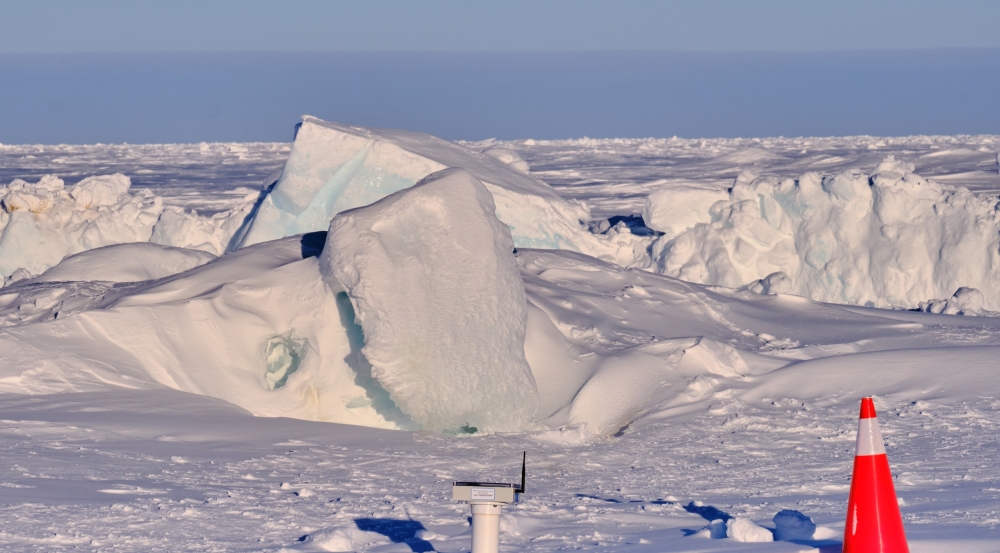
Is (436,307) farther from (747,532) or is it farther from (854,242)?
(854,242)

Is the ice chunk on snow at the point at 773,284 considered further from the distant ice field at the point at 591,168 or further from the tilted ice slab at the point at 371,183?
the distant ice field at the point at 591,168

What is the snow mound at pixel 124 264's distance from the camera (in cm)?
1098

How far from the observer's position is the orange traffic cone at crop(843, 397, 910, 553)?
12.5 feet

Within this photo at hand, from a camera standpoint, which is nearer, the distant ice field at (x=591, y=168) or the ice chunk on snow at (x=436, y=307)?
the ice chunk on snow at (x=436, y=307)

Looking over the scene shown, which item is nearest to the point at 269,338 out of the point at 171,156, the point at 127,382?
the point at 127,382

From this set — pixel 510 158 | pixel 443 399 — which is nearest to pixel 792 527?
pixel 443 399

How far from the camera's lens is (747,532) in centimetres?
422

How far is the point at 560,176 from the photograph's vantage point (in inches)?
1423

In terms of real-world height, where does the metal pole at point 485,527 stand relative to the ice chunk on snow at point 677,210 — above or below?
below

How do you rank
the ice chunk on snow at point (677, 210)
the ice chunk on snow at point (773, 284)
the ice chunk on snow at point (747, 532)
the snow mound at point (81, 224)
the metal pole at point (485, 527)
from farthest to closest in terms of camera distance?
the ice chunk on snow at point (677, 210) < the snow mound at point (81, 224) < the ice chunk on snow at point (773, 284) < the ice chunk on snow at point (747, 532) < the metal pole at point (485, 527)

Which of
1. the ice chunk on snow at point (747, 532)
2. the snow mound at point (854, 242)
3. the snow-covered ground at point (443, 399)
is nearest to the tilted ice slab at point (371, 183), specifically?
the snow mound at point (854, 242)

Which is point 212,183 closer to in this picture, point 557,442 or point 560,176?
point 560,176

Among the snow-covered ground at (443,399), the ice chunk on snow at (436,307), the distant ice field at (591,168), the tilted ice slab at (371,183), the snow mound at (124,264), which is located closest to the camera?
the snow-covered ground at (443,399)

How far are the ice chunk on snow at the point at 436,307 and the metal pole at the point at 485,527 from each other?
12.1ft
